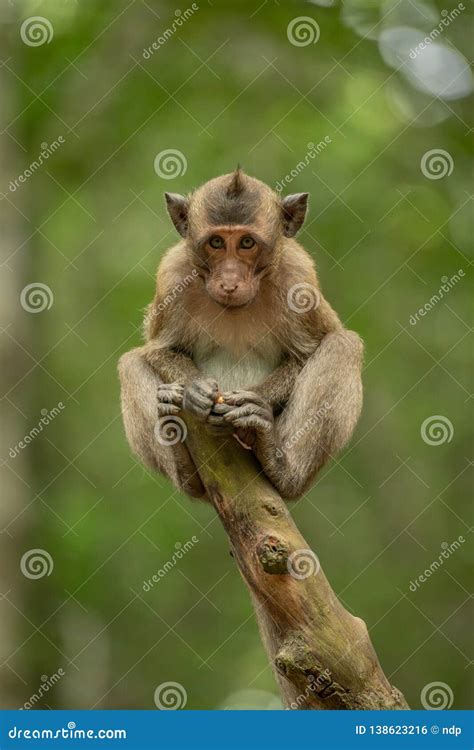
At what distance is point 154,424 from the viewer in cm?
1045

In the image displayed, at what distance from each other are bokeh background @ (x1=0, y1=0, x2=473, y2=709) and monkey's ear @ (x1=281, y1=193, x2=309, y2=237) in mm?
6116

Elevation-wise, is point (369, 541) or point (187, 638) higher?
point (369, 541)

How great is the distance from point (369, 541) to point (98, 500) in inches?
213

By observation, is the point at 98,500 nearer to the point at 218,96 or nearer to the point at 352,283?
the point at 352,283

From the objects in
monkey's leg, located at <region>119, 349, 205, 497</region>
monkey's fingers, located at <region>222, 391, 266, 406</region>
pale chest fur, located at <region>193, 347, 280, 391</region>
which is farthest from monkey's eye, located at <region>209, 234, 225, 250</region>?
monkey's fingers, located at <region>222, 391, 266, 406</region>

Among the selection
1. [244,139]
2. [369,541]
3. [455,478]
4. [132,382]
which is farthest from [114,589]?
[132,382]

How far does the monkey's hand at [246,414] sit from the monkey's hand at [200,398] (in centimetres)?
10

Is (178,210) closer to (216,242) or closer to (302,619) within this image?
(216,242)

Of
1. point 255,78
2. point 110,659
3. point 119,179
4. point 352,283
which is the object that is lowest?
point 110,659

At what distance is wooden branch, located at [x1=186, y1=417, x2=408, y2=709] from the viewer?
8.05 meters

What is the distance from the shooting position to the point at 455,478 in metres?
19.9

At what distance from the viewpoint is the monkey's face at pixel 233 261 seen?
9773 millimetres

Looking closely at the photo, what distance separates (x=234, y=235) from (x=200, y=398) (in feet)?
6.14

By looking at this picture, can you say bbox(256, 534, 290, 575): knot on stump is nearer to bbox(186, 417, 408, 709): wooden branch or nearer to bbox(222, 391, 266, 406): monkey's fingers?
bbox(186, 417, 408, 709): wooden branch
